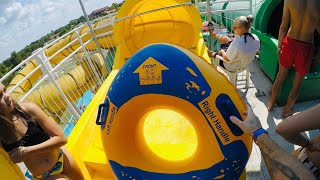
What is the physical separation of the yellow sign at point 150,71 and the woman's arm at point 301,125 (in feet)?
3.02

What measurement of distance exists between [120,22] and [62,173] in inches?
136

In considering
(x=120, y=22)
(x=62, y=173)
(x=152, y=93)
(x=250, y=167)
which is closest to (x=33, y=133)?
(x=62, y=173)

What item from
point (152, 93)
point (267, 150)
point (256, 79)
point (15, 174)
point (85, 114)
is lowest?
point (256, 79)

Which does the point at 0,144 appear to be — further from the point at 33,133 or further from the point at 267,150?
the point at 267,150

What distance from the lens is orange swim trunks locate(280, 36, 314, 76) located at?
10.9ft

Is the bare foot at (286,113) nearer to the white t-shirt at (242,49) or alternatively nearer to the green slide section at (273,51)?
the green slide section at (273,51)

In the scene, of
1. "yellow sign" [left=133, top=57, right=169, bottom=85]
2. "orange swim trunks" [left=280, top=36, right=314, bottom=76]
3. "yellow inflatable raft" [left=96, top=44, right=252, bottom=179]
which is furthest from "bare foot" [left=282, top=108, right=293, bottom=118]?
"yellow sign" [left=133, top=57, right=169, bottom=85]

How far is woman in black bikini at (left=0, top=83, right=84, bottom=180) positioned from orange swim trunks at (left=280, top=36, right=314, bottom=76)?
287cm

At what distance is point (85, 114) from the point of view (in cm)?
345

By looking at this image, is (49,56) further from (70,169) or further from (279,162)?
(279,162)

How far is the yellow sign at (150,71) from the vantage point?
2.07 m

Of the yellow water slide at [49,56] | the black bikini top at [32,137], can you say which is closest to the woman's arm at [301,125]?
the black bikini top at [32,137]

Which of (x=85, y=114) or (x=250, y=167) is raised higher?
(x=85, y=114)

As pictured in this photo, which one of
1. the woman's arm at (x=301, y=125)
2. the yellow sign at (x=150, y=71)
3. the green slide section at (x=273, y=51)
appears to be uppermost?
the yellow sign at (x=150, y=71)
